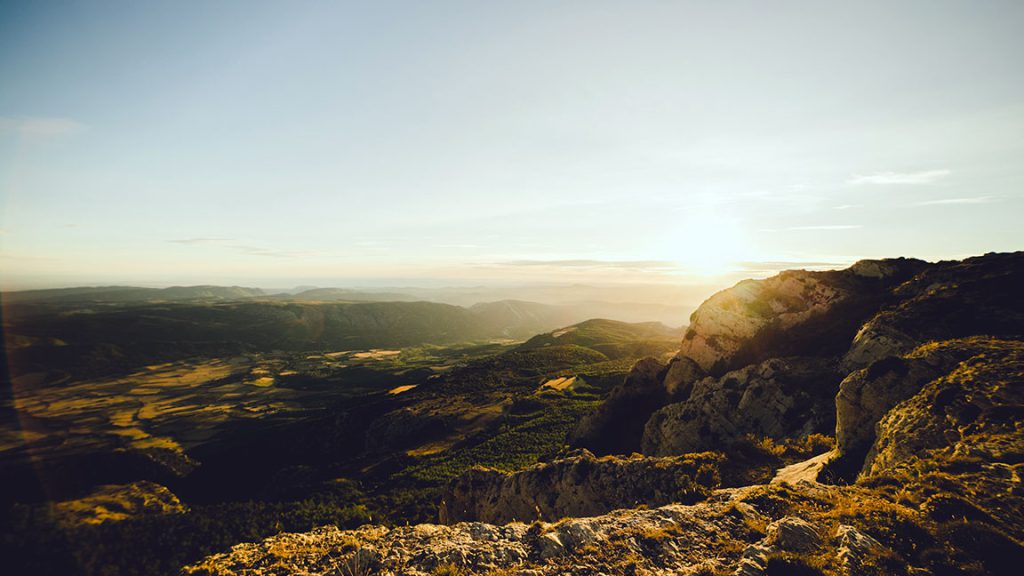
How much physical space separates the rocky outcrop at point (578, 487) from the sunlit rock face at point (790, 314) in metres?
20.6

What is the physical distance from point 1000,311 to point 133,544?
77.3m

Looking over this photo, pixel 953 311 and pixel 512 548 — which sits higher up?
pixel 953 311

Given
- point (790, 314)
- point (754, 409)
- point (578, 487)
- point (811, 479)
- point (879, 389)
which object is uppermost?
point (790, 314)

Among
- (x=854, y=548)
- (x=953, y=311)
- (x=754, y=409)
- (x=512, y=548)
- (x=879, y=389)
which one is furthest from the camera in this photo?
(x=754, y=409)

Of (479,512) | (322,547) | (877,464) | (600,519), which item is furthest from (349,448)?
(877,464)

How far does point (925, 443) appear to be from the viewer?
14875 mm

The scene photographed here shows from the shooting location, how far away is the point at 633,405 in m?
44.1

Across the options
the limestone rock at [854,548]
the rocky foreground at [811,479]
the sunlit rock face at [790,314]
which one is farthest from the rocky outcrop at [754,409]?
the limestone rock at [854,548]

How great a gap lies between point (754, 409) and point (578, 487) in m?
18.1

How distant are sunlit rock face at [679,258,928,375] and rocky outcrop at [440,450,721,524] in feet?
67.6

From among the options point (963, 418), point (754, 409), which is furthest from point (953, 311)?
point (963, 418)

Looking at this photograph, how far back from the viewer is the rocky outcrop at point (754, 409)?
28031 millimetres

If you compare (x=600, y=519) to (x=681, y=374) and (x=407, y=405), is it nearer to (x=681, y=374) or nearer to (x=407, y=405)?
(x=681, y=374)

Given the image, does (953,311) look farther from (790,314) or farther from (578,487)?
(578,487)
